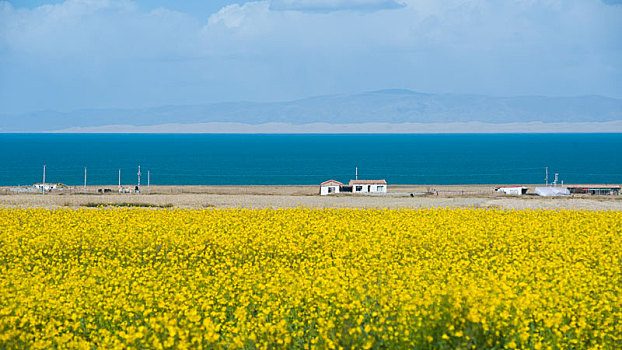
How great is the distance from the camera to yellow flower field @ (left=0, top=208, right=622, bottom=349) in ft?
41.5

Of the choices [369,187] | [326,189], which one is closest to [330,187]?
[326,189]

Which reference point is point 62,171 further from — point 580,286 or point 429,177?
point 580,286

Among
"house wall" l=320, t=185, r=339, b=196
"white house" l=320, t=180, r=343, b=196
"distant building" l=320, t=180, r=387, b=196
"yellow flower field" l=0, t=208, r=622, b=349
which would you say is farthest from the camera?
"distant building" l=320, t=180, r=387, b=196

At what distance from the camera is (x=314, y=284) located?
1520 cm

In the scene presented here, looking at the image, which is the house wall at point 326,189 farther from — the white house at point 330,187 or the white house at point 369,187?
the white house at point 369,187

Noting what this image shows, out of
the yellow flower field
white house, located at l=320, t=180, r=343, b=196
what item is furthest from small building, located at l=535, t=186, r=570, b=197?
the yellow flower field

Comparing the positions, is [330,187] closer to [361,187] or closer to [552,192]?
[361,187]

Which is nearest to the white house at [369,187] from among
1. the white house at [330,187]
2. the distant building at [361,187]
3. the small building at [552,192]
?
the distant building at [361,187]

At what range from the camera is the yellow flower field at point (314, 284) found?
498 inches

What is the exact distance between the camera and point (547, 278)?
16.2 meters

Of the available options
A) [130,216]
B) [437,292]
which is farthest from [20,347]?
[130,216]

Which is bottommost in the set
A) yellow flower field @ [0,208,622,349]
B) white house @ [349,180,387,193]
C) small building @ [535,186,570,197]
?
yellow flower field @ [0,208,622,349]

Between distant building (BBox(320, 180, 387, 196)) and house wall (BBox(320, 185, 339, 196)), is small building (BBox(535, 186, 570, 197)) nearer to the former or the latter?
distant building (BBox(320, 180, 387, 196))

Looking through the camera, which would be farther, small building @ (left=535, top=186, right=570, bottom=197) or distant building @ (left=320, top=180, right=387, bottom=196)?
distant building @ (left=320, top=180, right=387, bottom=196)
